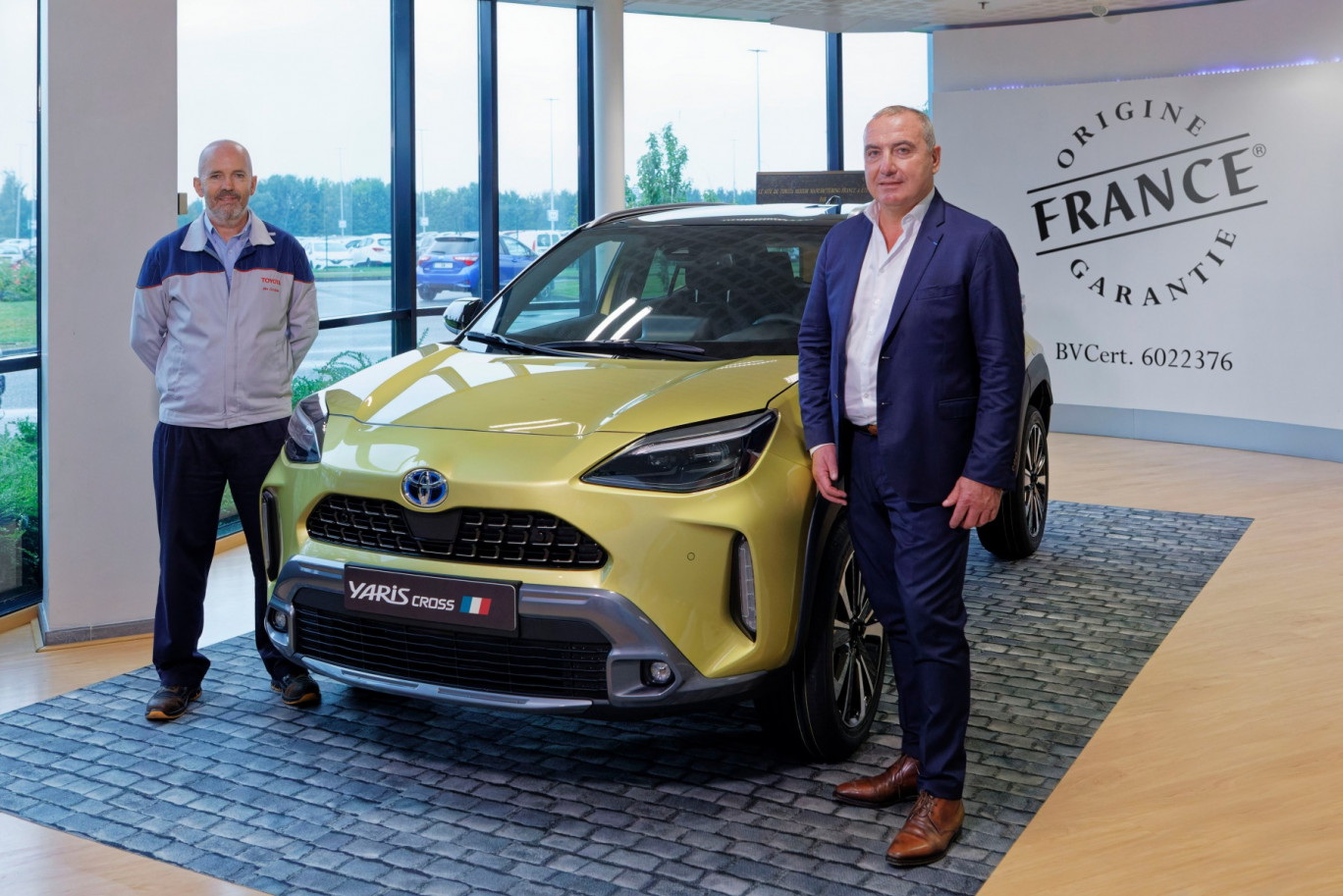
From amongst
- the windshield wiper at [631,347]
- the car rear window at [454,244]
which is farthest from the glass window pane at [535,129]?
the windshield wiper at [631,347]

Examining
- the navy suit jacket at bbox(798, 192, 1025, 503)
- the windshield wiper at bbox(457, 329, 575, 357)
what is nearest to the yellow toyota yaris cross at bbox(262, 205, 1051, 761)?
the windshield wiper at bbox(457, 329, 575, 357)

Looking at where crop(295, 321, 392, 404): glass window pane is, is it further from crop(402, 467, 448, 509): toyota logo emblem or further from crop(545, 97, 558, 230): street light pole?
crop(402, 467, 448, 509): toyota logo emblem

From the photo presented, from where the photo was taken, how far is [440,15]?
28.1 ft

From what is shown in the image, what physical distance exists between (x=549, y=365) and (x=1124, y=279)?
6.74 meters

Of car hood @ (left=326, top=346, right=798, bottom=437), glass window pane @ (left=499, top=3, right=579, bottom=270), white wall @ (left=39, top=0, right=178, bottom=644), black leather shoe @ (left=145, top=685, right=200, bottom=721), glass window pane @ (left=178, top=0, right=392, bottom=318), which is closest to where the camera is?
car hood @ (left=326, top=346, right=798, bottom=437)

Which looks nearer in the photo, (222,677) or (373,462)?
(373,462)

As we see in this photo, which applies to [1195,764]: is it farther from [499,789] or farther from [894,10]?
[894,10]

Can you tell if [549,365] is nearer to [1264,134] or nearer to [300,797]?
[300,797]

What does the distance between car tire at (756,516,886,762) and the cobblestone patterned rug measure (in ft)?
0.36

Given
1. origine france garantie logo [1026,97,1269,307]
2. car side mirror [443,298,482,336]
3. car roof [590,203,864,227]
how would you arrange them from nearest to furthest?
car roof [590,203,864,227], car side mirror [443,298,482,336], origine france garantie logo [1026,97,1269,307]

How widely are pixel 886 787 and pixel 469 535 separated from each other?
1196 mm

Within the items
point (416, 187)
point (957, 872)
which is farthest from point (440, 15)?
point (957, 872)

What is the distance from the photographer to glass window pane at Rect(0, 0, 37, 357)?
4941 millimetres

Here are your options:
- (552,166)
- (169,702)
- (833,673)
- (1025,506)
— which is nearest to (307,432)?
(169,702)
